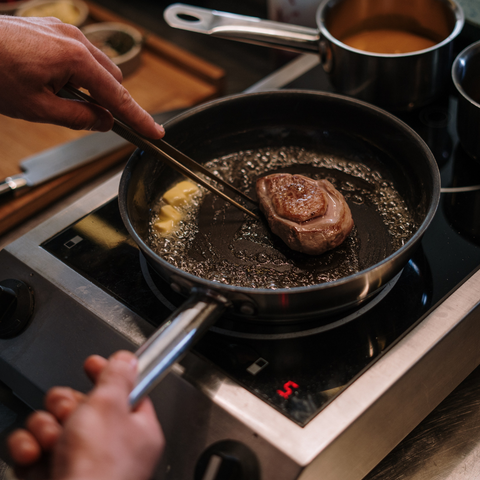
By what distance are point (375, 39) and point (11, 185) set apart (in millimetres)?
950

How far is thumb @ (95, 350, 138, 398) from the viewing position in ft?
1.67

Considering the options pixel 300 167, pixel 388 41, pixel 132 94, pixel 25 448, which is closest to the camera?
pixel 25 448

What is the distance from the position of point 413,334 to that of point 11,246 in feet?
2.37

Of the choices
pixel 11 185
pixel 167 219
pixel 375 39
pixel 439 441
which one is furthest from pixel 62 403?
pixel 375 39

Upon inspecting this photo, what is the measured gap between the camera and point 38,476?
52 cm

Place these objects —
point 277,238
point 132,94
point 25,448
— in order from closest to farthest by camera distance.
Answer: point 25,448 < point 277,238 < point 132,94

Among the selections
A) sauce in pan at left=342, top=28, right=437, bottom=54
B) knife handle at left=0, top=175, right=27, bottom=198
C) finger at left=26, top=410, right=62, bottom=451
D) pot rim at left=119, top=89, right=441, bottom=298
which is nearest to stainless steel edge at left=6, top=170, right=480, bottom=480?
pot rim at left=119, top=89, right=441, bottom=298

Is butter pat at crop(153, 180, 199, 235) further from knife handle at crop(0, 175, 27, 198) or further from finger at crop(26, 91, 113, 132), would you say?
knife handle at crop(0, 175, 27, 198)

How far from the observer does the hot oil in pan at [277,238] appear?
833 millimetres

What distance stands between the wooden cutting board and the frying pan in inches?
15.5

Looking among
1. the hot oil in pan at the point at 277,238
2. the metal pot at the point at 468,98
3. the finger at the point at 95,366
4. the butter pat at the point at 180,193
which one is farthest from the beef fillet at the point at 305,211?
the finger at the point at 95,366

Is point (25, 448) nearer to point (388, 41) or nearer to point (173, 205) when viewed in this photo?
point (173, 205)

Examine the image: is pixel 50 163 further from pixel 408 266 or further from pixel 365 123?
pixel 408 266

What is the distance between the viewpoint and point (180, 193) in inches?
38.5
